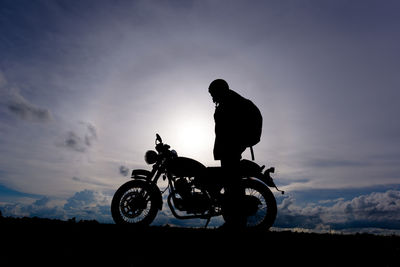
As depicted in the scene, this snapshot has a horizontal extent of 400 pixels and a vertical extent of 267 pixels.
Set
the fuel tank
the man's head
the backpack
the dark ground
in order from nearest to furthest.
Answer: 1. the dark ground
2. the backpack
3. the man's head
4. the fuel tank

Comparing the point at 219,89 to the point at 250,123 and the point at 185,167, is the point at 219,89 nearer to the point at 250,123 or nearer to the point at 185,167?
the point at 250,123

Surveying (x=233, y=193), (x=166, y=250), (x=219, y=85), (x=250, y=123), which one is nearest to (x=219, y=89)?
(x=219, y=85)

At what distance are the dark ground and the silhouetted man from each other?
956 mm

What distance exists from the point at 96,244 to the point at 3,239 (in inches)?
59.3

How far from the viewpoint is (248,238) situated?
16.3 feet

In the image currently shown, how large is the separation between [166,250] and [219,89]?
11.9ft

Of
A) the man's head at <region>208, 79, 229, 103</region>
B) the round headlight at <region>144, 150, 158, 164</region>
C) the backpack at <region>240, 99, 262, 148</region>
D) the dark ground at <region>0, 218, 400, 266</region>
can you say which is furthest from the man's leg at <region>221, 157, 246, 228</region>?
the round headlight at <region>144, 150, 158, 164</region>

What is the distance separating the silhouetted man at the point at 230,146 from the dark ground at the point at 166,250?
0.96 meters

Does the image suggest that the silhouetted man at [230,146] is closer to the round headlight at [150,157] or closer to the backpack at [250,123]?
the backpack at [250,123]

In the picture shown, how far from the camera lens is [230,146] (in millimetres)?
6000

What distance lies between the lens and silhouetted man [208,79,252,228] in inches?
232

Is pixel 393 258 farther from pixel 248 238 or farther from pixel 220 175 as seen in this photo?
pixel 220 175

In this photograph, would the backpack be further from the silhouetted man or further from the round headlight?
the round headlight

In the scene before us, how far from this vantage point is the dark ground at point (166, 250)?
10.9 ft
